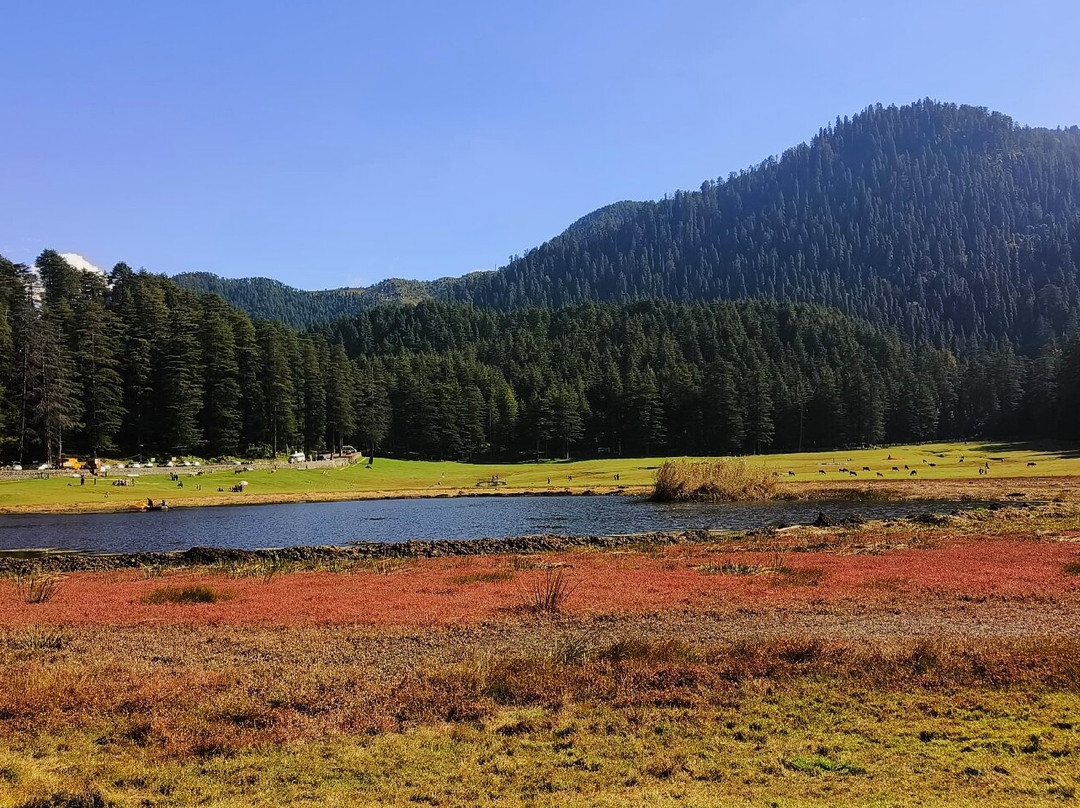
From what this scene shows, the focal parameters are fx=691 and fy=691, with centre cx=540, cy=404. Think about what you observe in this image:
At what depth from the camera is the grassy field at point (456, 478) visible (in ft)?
217

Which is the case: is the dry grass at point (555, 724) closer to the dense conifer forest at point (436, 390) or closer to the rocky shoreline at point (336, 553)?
the rocky shoreline at point (336, 553)

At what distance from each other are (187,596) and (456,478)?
75002mm

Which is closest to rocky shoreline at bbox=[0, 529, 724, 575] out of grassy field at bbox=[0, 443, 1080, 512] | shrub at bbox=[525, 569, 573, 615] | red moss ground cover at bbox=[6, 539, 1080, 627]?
red moss ground cover at bbox=[6, 539, 1080, 627]

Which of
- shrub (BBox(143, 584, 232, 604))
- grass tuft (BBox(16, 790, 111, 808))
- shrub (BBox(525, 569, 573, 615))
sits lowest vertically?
shrub (BBox(143, 584, 232, 604))

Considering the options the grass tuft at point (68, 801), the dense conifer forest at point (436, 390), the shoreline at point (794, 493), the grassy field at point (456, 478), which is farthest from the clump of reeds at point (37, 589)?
the dense conifer forest at point (436, 390)

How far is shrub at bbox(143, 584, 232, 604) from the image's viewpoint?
23.0 metres

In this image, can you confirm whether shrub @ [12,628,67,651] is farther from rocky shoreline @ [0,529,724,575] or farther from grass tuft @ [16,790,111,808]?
rocky shoreline @ [0,529,724,575]

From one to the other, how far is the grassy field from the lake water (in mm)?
8434

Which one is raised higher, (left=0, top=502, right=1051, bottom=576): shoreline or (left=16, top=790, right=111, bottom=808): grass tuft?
(left=16, top=790, right=111, bottom=808): grass tuft

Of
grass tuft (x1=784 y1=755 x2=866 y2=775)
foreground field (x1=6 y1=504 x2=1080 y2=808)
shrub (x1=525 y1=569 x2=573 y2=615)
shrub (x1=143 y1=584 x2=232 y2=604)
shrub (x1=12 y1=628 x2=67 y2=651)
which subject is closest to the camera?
foreground field (x1=6 y1=504 x2=1080 y2=808)

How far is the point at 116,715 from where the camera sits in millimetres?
11234

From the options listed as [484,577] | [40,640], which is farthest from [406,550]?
[40,640]

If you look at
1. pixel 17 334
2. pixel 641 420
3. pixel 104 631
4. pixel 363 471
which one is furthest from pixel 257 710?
pixel 641 420

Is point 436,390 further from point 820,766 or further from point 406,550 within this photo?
point 820,766
